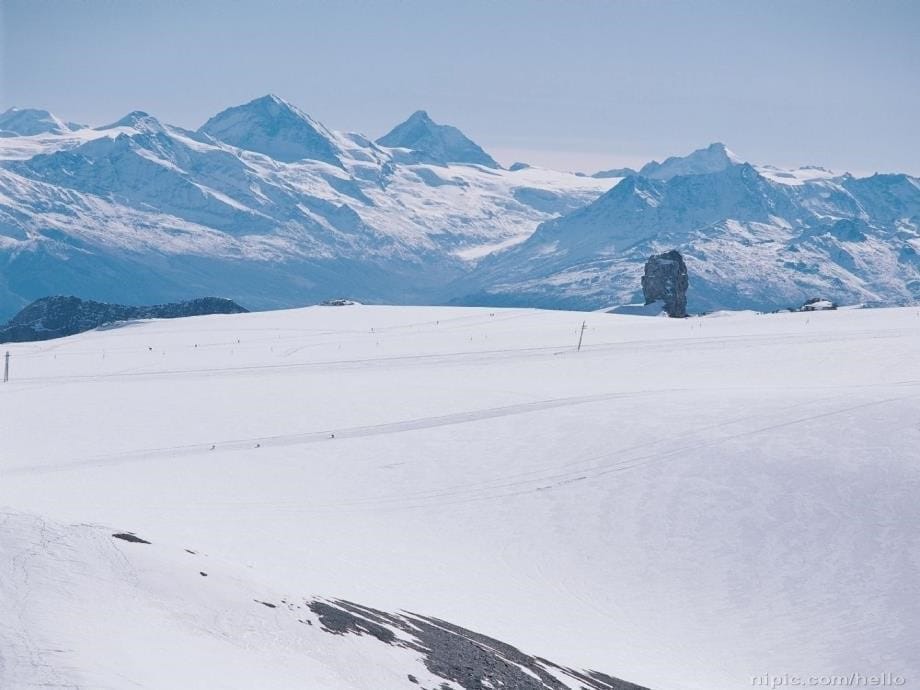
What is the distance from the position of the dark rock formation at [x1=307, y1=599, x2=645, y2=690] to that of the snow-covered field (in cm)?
86

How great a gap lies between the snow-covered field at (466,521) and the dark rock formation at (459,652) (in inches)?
33.8

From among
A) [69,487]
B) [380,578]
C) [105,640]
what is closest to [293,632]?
[105,640]

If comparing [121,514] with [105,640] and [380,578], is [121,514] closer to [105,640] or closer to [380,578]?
[380,578]

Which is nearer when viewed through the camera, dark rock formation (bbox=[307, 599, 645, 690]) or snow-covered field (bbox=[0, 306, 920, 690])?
snow-covered field (bbox=[0, 306, 920, 690])

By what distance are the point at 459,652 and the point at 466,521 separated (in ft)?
58.8

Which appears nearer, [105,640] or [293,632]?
[105,640]

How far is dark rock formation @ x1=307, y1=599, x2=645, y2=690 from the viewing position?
25.3 metres

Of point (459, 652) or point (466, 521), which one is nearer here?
point (459, 652)

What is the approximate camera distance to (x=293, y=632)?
950 inches

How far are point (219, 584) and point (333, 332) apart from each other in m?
86.6

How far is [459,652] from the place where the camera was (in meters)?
26.7

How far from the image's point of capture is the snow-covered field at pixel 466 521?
77.1ft

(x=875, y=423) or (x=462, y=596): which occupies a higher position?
(x=875, y=423)

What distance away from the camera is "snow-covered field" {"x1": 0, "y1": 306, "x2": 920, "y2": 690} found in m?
23.5
